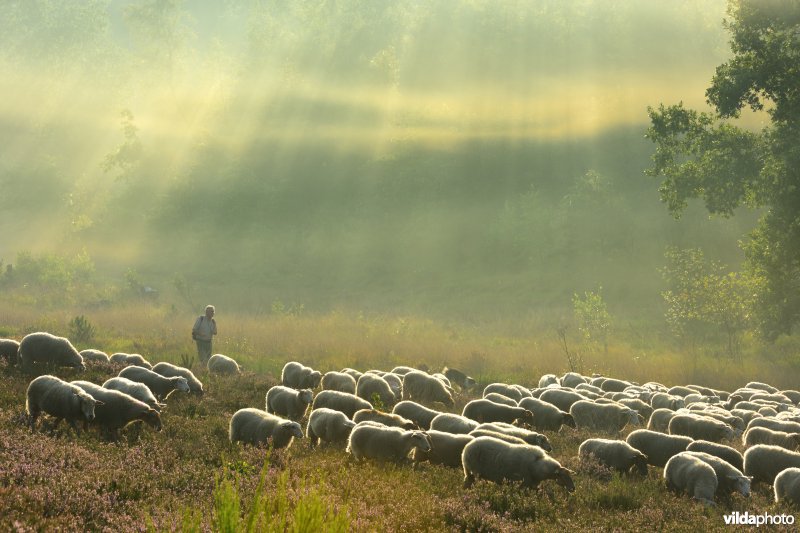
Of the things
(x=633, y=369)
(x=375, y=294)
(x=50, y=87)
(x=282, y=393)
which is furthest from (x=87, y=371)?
(x=50, y=87)

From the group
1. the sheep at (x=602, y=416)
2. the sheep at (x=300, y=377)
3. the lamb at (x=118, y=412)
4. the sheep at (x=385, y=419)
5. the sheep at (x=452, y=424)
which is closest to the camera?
the lamb at (x=118, y=412)

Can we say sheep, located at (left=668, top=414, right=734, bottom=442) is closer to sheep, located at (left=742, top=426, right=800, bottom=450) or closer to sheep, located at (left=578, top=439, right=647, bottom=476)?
sheep, located at (left=742, top=426, right=800, bottom=450)

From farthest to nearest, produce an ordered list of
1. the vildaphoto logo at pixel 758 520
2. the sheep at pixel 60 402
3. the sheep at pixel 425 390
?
the sheep at pixel 425 390, the sheep at pixel 60 402, the vildaphoto logo at pixel 758 520

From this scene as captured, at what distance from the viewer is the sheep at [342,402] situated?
1576 centimetres

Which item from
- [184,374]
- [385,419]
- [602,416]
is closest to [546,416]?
[602,416]

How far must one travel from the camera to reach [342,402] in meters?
15.9

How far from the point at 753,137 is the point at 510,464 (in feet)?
69.0

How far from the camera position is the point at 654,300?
2077 inches

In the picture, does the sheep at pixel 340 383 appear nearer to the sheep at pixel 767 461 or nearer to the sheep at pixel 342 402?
the sheep at pixel 342 402

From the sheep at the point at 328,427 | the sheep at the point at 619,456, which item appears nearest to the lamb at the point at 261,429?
the sheep at the point at 328,427

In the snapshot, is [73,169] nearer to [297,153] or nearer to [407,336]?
[297,153]

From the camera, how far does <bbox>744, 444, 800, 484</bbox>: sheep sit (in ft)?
41.8

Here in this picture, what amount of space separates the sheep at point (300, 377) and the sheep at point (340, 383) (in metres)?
0.94

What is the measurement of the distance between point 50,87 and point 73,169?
84.9 feet
